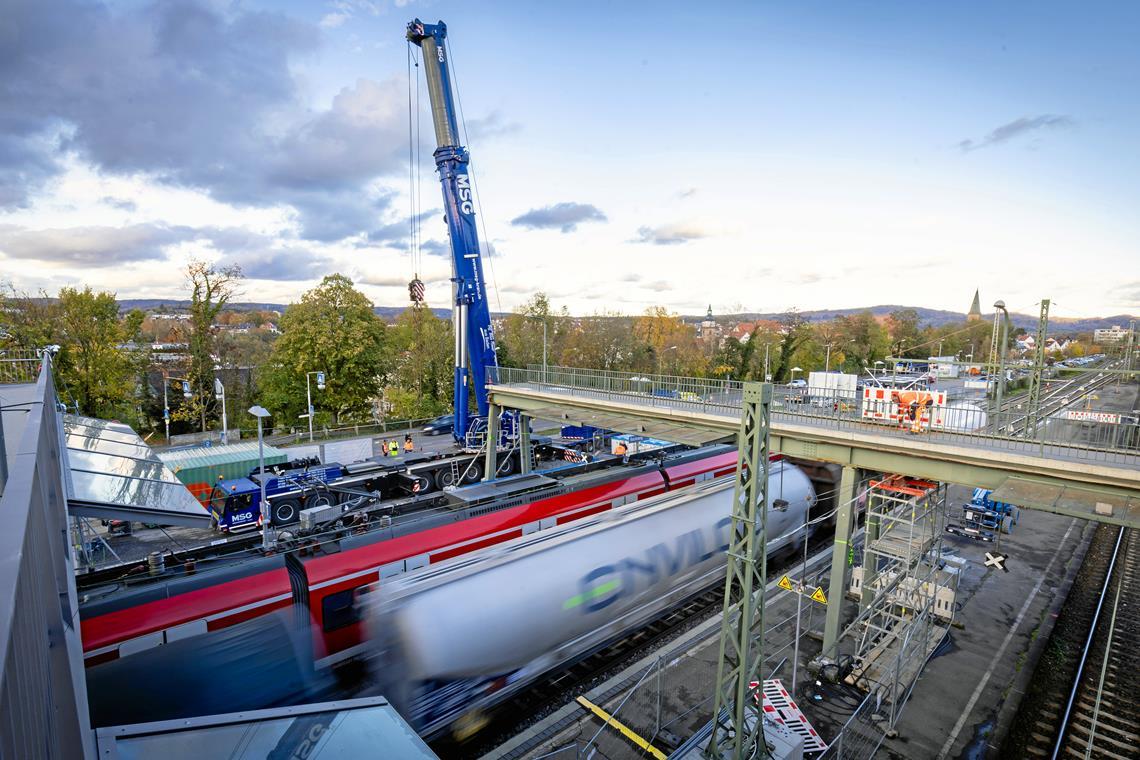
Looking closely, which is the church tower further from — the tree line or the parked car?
the parked car

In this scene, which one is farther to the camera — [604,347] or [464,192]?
[604,347]

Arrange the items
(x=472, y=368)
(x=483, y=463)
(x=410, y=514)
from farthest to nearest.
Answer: (x=483, y=463) < (x=472, y=368) < (x=410, y=514)

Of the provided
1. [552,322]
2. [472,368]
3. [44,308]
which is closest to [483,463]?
[472,368]

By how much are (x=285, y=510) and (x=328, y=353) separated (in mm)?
19870

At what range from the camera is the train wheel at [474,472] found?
2724 cm

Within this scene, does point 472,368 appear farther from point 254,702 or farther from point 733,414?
point 254,702

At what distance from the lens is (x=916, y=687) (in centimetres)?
1387

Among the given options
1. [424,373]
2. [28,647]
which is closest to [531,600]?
[28,647]

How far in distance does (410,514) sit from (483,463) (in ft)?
42.1

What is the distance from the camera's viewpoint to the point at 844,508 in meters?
14.1

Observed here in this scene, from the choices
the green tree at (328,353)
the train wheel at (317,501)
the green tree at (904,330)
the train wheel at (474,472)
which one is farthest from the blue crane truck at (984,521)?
the green tree at (904,330)

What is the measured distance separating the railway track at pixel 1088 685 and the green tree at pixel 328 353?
38.9 meters

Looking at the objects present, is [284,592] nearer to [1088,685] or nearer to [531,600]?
[531,600]

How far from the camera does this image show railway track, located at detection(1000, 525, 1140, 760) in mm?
12031
